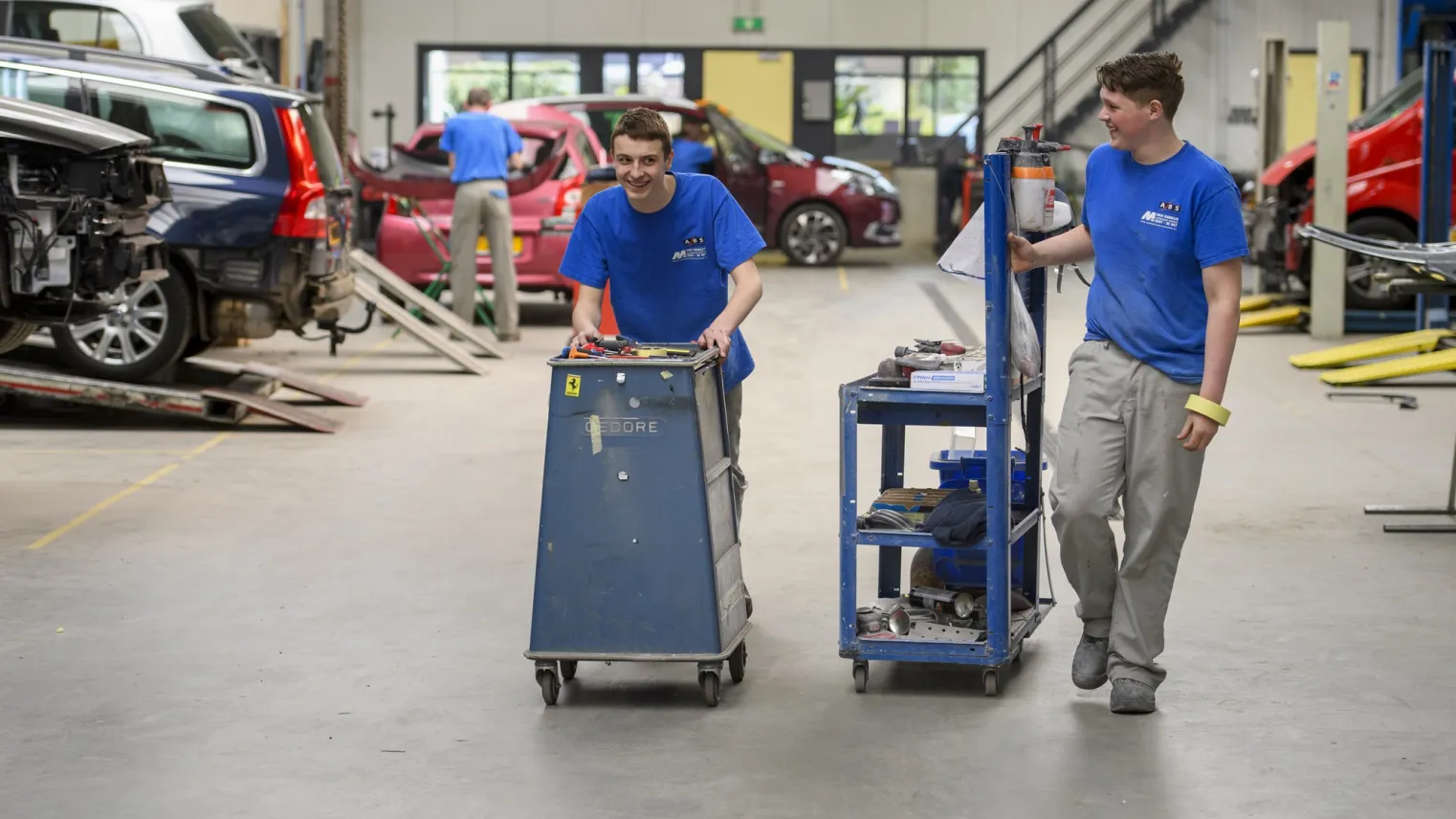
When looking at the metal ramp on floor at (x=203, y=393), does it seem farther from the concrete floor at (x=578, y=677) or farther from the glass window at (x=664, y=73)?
the glass window at (x=664, y=73)

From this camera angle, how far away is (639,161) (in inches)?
209

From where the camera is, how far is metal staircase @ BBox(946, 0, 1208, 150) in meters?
26.8

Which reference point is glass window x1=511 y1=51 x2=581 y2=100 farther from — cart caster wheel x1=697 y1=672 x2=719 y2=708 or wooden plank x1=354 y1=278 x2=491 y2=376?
cart caster wheel x1=697 y1=672 x2=719 y2=708

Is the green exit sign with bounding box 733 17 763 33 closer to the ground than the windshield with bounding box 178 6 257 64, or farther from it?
farther from it

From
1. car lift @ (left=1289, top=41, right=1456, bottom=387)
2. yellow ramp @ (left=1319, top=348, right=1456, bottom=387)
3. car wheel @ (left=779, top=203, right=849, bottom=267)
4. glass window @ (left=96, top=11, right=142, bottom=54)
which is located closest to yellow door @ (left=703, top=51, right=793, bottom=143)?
car wheel @ (left=779, top=203, right=849, bottom=267)

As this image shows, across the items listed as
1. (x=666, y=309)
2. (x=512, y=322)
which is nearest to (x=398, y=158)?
(x=512, y=322)

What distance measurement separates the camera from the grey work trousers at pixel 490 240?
14438 millimetres

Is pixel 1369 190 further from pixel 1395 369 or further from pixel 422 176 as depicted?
pixel 422 176

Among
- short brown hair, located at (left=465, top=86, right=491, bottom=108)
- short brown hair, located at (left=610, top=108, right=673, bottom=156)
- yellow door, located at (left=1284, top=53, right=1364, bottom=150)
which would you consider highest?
yellow door, located at (left=1284, top=53, right=1364, bottom=150)

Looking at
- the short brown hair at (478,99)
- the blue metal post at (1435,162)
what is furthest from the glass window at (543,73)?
the blue metal post at (1435,162)

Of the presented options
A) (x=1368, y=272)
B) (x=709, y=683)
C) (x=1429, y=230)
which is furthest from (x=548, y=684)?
(x=1368, y=272)

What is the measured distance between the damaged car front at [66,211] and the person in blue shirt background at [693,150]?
9137 mm

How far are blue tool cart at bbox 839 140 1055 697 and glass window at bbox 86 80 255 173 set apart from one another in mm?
6161

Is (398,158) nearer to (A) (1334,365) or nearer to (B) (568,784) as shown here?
(A) (1334,365)
